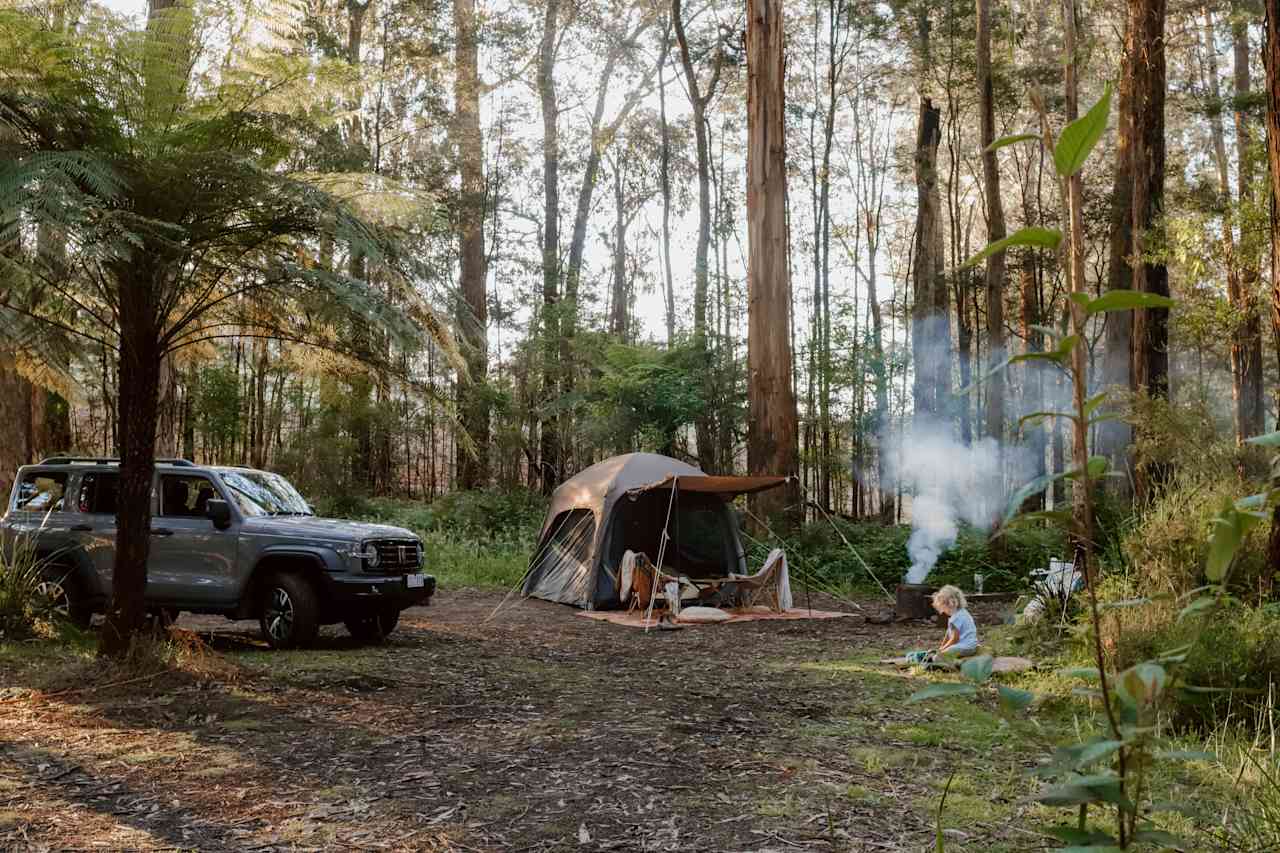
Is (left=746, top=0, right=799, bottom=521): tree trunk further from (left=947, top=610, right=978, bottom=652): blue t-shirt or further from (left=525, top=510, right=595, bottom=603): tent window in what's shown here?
(left=947, top=610, right=978, bottom=652): blue t-shirt

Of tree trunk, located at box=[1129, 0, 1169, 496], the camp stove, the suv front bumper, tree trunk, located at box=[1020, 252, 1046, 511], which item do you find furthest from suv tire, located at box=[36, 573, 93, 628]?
tree trunk, located at box=[1020, 252, 1046, 511]

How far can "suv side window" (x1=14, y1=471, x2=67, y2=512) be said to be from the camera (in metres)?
9.43

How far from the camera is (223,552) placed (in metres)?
8.95

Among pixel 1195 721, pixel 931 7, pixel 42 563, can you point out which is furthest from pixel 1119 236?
pixel 42 563

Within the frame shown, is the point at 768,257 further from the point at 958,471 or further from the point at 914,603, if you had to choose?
the point at 958,471

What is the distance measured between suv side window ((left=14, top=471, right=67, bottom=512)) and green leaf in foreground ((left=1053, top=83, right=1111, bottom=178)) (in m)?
9.95

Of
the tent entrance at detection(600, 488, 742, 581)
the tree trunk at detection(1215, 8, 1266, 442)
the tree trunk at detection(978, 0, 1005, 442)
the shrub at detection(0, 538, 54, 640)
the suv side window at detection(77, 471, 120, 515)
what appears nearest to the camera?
the shrub at detection(0, 538, 54, 640)

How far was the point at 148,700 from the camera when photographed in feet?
21.2

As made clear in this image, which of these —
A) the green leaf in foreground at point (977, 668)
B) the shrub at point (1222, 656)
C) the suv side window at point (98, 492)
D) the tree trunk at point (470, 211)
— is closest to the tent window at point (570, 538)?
the suv side window at point (98, 492)

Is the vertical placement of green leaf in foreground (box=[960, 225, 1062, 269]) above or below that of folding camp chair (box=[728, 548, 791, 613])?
above

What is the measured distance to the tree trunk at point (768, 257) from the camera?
15.8 meters

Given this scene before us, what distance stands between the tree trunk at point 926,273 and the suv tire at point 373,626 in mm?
16072

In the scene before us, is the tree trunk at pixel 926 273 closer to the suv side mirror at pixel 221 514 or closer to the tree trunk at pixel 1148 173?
the tree trunk at pixel 1148 173

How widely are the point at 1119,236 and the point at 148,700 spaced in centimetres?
1663
